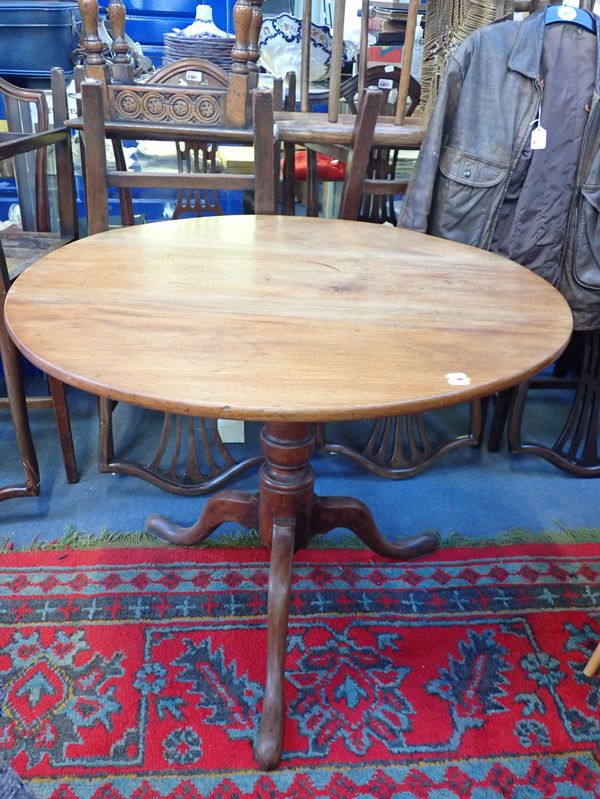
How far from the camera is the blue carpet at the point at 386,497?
1727 mm

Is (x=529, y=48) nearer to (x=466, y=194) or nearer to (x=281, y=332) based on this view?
(x=466, y=194)

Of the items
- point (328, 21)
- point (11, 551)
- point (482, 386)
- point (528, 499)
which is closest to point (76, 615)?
point (11, 551)

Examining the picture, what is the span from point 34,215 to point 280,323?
171cm

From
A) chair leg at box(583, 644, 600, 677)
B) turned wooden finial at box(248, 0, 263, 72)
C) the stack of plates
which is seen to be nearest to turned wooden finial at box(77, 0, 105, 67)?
turned wooden finial at box(248, 0, 263, 72)

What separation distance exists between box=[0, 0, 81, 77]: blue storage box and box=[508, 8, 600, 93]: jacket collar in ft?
8.59

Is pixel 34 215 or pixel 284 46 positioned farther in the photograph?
pixel 284 46

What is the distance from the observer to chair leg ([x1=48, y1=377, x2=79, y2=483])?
1763mm

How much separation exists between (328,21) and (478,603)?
4.60 m

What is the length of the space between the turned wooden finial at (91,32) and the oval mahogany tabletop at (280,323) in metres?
0.60

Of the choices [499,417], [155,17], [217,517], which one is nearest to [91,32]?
[217,517]

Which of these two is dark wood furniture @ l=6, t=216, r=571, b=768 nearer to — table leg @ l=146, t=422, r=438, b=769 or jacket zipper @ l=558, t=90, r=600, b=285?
table leg @ l=146, t=422, r=438, b=769

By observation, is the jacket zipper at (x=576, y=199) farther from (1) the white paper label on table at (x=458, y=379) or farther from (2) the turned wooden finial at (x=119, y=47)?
(2) the turned wooden finial at (x=119, y=47)

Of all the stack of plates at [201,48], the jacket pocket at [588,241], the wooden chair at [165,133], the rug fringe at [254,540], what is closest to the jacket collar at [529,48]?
the jacket pocket at [588,241]

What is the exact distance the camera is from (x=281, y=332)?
97 cm
